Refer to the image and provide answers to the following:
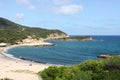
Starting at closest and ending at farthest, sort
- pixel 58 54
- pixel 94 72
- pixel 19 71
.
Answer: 1. pixel 94 72
2. pixel 19 71
3. pixel 58 54

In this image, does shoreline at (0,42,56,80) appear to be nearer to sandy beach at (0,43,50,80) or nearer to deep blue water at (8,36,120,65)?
sandy beach at (0,43,50,80)

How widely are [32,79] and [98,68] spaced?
1122cm

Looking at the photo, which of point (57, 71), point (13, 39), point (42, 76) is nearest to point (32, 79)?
point (42, 76)

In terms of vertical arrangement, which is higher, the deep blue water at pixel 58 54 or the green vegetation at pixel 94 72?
the green vegetation at pixel 94 72

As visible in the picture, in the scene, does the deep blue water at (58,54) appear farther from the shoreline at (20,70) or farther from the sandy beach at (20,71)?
A: the sandy beach at (20,71)

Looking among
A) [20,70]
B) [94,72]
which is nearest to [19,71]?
[20,70]

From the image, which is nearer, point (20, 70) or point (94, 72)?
point (94, 72)

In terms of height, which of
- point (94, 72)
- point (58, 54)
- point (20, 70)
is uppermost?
point (94, 72)

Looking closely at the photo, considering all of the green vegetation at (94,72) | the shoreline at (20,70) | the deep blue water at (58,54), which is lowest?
the deep blue water at (58,54)

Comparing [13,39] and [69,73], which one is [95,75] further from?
[13,39]

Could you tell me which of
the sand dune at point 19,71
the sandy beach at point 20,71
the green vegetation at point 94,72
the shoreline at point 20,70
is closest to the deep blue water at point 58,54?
the shoreline at point 20,70

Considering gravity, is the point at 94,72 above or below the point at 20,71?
above

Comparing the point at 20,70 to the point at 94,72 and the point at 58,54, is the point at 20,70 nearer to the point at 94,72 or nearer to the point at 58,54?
the point at 94,72

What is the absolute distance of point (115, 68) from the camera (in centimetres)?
2748
